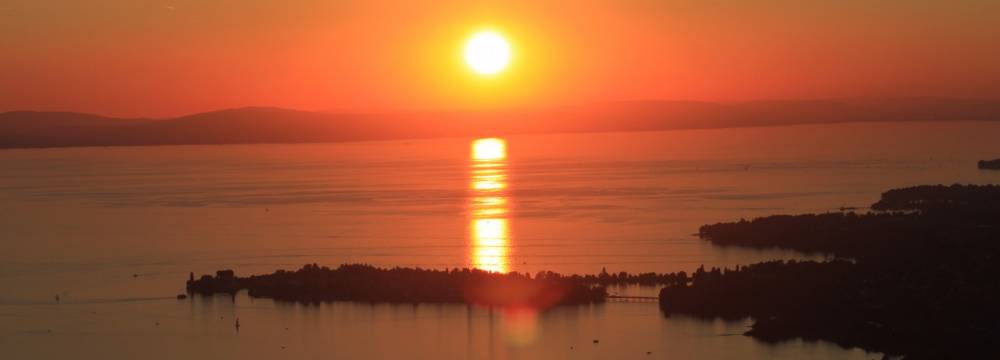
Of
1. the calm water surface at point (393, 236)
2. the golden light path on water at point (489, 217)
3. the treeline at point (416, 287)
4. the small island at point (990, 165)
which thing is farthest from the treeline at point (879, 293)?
the small island at point (990, 165)

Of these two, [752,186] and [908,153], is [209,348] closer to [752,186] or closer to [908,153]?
[752,186]

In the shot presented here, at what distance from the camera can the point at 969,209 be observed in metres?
26.7

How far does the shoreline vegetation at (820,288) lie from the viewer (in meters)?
15.2

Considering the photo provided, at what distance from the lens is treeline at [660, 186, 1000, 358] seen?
14.8m

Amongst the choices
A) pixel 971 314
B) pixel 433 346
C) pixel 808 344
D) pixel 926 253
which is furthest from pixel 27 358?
pixel 926 253

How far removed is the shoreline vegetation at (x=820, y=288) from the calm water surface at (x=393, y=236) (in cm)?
40

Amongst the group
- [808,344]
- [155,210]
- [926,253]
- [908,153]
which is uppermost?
[908,153]

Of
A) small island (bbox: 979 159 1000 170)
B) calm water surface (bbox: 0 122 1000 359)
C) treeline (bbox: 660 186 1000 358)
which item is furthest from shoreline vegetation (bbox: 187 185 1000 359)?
small island (bbox: 979 159 1000 170)

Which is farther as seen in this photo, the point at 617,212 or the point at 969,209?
the point at 617,212

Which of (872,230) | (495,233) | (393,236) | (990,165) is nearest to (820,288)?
(872,230)

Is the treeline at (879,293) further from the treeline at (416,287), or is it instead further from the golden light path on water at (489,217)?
the golden light path on water at (489,217)

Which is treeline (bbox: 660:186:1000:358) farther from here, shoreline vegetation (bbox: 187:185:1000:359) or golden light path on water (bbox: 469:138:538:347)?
golden light path on water (bbox: 469:138:538:347)

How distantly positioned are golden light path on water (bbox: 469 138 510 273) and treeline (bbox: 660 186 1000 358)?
189 inches

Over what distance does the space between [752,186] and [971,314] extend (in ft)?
78.2
